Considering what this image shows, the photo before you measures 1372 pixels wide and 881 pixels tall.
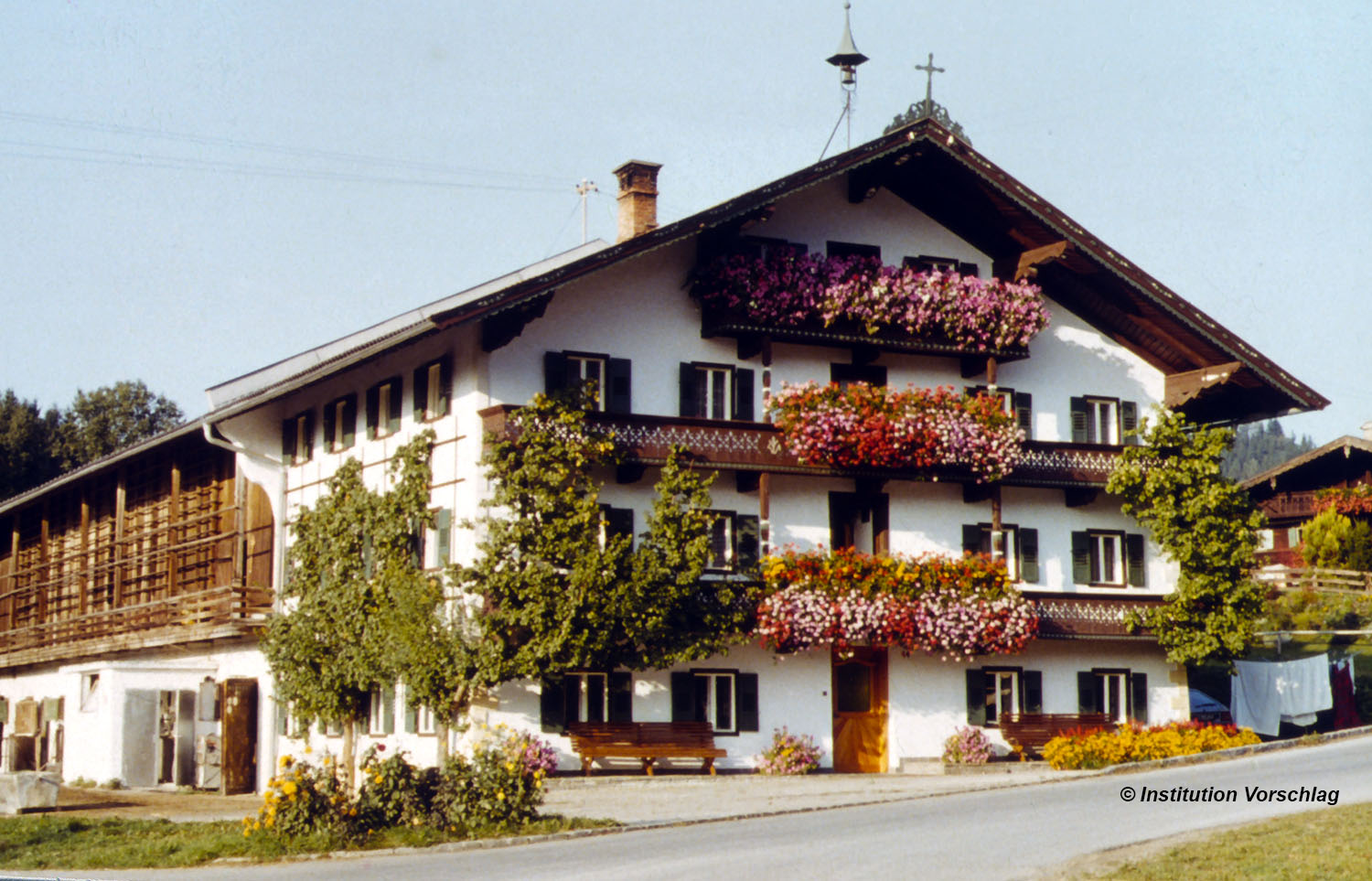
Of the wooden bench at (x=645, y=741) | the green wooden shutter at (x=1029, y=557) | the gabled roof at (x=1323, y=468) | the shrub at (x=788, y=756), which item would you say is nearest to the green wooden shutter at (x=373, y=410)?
the wooden bench at (x=645, y=741)

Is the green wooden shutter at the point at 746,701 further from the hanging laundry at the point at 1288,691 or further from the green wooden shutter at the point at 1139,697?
the hanging laundry at the point at 1288,691

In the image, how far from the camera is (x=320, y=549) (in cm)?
3288

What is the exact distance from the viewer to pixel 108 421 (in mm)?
79938

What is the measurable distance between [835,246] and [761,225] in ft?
5.39

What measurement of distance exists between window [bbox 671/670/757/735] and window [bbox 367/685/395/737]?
5.52 meters

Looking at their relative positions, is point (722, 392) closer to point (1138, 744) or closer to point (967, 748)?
point (967, 748)

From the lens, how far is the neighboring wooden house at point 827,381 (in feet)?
101

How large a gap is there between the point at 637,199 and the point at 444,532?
9.47 meters

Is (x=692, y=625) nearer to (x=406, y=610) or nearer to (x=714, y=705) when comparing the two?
(x=714, y=705)

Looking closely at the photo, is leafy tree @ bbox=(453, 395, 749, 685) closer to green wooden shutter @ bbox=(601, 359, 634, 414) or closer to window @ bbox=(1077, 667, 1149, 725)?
green wooden shutter @ bbox=(601, 359, 634, 414)

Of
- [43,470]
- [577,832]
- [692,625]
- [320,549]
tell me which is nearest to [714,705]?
[692,625]

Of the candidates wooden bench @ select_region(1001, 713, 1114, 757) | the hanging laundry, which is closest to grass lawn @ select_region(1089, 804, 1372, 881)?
wooden bench @ select_region(1001, 713, 1114, 757)

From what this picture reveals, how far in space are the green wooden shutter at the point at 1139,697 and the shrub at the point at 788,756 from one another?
7.31 meters

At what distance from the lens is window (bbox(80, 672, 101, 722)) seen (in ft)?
124
